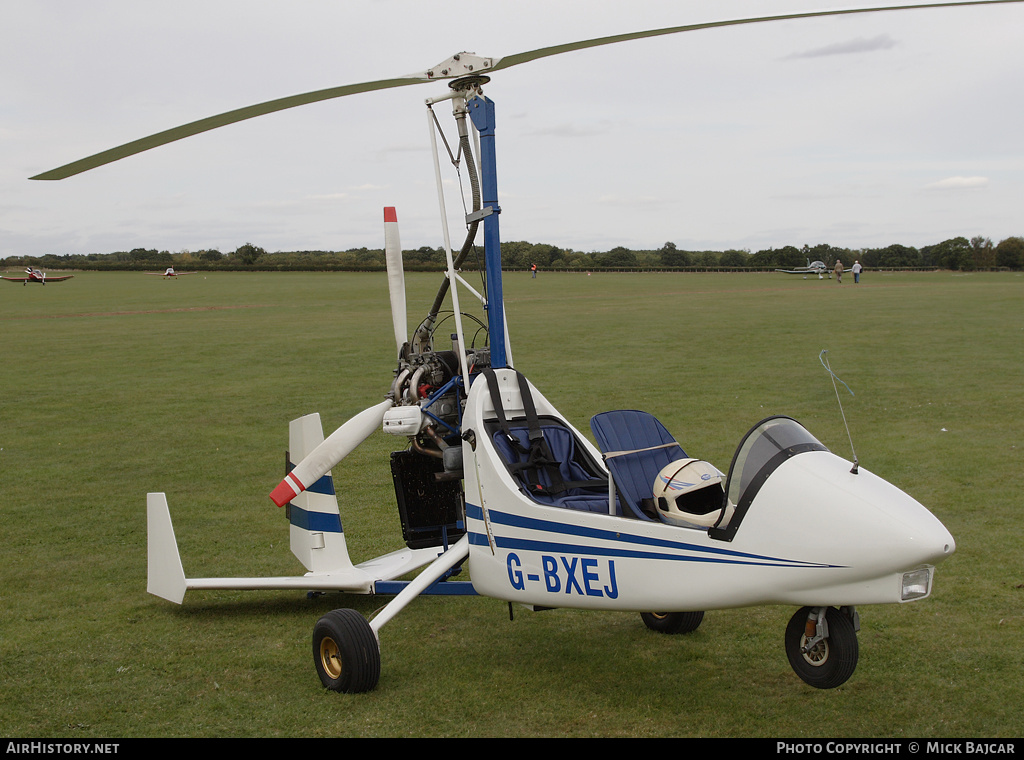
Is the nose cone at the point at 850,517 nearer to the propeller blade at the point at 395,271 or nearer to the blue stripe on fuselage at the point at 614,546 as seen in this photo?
the blue stripe on fuselage at the point at 614,546

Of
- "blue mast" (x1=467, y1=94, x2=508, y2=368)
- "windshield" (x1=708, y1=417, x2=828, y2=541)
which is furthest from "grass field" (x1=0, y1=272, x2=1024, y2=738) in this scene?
"blue mast" (x1=467, y1=94, x2=508, y2=368)

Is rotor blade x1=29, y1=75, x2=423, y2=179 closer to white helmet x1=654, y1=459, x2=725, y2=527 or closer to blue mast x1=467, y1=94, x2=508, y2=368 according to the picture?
blue mast x1=467, y1=94, x2=508, y2=368

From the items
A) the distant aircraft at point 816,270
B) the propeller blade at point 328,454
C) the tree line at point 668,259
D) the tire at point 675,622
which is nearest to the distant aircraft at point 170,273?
the tree line at point 668,259

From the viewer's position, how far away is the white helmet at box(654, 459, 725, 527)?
4977mm

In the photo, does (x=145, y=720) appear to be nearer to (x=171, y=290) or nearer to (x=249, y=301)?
(x=249, y=301)

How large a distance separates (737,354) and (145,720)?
19.2m

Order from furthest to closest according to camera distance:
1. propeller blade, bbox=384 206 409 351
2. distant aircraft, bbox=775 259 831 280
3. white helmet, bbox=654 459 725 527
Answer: distant aircraft, bbox=775 259 831 280 → propeller blade, bbox=384 206 409 351 → white helmet, bbox=654 459 725 527

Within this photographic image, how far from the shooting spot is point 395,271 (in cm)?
688

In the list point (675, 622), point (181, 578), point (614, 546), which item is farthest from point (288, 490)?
point (675, 622)

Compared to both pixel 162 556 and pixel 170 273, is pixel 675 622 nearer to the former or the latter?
pixel 162 556

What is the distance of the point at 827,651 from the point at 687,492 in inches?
44.5

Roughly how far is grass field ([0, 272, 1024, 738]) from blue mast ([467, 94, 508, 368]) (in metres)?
2.54

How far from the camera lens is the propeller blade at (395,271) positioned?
6715mm
